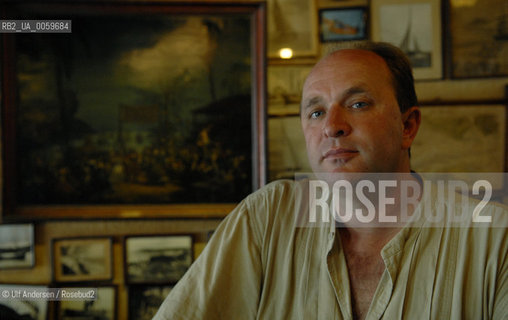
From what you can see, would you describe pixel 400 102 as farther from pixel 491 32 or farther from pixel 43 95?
pixel 43 95

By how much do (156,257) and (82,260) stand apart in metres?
0.28

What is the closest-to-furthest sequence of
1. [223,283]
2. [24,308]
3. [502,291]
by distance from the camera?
[502,291] → [223,283] → [24,308]

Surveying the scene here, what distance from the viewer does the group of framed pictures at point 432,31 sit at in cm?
146

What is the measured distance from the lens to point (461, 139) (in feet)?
4.80

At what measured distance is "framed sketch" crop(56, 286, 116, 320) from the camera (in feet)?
4.87

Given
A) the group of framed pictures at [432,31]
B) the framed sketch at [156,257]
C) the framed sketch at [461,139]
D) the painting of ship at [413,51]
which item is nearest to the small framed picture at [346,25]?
the group of framed pictures at [432,31]

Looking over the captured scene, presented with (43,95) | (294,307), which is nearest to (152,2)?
(43,95)

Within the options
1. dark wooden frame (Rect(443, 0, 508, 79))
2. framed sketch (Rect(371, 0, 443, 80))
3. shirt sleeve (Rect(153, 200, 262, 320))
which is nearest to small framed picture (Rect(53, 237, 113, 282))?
shirt sleeve (Rect(153, 200, 262, 320))

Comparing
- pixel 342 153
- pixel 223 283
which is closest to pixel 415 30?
pixel 342 153

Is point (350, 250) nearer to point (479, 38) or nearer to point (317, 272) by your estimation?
point (317, 272)

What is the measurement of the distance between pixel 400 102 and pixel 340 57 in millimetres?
199

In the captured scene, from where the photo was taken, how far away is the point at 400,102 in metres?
1.05

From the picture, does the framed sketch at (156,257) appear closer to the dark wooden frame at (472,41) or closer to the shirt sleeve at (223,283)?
the shirt sleeve at (223,283)

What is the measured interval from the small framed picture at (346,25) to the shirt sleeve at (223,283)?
31.8 inches
